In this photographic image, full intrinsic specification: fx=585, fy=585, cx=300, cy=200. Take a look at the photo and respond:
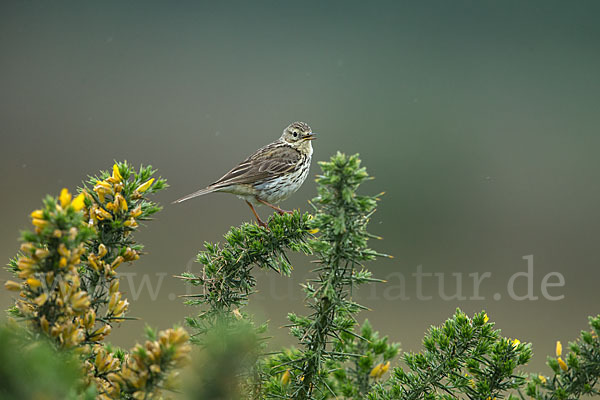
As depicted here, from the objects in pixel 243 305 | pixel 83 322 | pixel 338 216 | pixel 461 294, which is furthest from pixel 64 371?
pixel 461 294

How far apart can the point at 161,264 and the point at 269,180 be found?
752 centimetres

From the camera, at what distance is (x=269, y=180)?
22.5ft

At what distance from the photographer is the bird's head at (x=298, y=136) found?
309 inches

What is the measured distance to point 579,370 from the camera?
2266mm

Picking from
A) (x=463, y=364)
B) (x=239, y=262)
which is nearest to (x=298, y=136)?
(x=239, y=262)

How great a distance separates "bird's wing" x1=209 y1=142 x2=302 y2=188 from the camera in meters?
6.76

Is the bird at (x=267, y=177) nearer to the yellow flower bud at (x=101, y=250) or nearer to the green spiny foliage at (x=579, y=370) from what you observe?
the yellow flower bud at (x=101, y=250)

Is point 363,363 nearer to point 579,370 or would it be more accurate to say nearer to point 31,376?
point 579,370

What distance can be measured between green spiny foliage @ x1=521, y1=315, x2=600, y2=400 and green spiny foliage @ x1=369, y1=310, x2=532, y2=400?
0.20 m

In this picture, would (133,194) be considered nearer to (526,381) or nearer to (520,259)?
(526,381)

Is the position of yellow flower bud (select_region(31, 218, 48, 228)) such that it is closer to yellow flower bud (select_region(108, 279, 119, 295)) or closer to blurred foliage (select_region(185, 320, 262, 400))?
yellow flower bud (select_region(108, 279, 119, 295))

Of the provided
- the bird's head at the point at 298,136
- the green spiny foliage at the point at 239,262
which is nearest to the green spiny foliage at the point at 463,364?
the green spiny foliage at the point at 239,262

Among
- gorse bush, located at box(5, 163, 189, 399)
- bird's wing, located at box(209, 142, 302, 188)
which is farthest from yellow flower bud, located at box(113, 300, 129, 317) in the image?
bird's wing, located at box(209, 142, 302, 188)

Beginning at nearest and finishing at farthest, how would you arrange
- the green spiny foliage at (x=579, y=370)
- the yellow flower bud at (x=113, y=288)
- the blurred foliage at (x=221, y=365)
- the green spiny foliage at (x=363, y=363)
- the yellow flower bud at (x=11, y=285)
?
the blurred foliage at (x=221, y=365) → the yellow flower bud at (x=11, y=285) → the yellow flower bud at (x=113, y=288) → the green spiny foliage at (x=579, y=370) → the green spiny foliage at (x=363, y=363)
